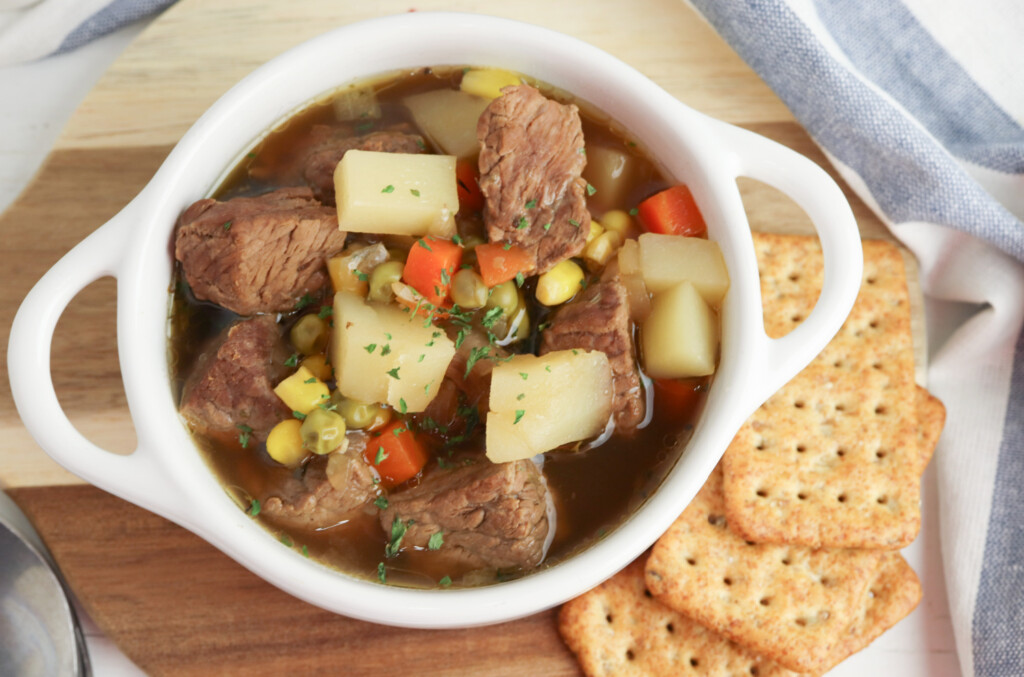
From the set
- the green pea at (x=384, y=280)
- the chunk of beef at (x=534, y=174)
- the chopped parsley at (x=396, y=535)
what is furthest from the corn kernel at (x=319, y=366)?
the chunk of beef at (x=534, y=174)

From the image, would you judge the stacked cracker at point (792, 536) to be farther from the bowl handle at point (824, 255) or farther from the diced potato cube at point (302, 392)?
the diced potato cube at point (302, 392)

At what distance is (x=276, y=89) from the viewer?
8.43ft

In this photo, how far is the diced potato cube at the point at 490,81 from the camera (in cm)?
270

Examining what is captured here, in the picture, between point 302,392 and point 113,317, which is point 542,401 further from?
point 113,317

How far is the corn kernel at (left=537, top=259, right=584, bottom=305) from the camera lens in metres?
2.61

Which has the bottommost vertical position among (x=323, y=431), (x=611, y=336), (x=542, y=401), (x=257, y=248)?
(x=323, y=431)

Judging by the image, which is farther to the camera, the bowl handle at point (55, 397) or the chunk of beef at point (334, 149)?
the chunk of beef at point (334, 149)

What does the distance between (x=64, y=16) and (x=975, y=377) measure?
3.74 m

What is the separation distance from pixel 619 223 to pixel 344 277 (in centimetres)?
88

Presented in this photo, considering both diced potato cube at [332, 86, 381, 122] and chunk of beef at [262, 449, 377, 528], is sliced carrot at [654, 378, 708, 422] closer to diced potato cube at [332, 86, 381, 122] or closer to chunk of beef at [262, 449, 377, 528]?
chunk of beef at [262, 449, 377, 528]

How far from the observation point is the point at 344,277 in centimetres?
255

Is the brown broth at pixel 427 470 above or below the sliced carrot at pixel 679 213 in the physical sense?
below

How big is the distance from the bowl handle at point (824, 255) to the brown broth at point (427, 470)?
1.06ft

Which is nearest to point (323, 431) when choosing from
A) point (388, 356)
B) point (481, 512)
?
point (388, 356)
